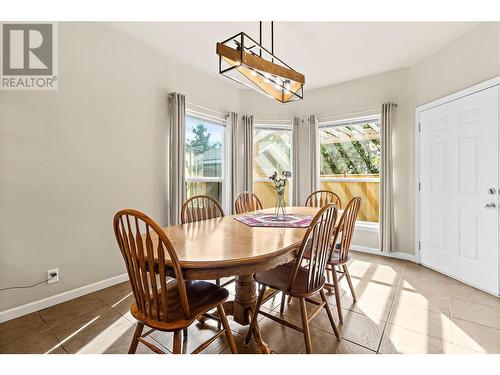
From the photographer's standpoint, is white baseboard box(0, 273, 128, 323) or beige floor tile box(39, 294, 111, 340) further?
white baseboard box(0, 273, 128, 323)

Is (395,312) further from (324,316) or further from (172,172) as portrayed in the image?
(172,172)

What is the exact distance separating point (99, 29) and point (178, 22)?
32.1 inches

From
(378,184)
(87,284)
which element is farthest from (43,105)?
(378,184)

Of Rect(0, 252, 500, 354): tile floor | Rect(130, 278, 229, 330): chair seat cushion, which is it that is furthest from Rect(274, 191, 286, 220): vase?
Rect(130, 278, 229, 330): chair seat cushion

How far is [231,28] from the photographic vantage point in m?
2.68

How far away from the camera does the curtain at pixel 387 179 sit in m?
3.66

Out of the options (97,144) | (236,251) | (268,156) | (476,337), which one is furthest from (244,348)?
(268,156)

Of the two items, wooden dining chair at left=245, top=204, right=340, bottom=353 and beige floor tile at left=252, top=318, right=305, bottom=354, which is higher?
wooden dining chair at left=245, top=204, right=340, bottom=353

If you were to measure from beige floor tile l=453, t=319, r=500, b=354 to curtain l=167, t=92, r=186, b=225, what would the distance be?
2886 mm

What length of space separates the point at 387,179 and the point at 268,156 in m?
1.94

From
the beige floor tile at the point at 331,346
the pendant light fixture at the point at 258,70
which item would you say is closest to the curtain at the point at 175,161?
the pendant light fixture at the point at 258,70

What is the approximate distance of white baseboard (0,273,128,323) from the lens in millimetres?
2074

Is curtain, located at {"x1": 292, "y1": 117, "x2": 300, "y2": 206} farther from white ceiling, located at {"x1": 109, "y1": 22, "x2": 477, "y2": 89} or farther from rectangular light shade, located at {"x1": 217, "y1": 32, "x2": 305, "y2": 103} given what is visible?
rectangular light shade, located at {"x1": 217, "y1": 32, "x2": 305, "y2": 103}

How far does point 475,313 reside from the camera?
217 cm
